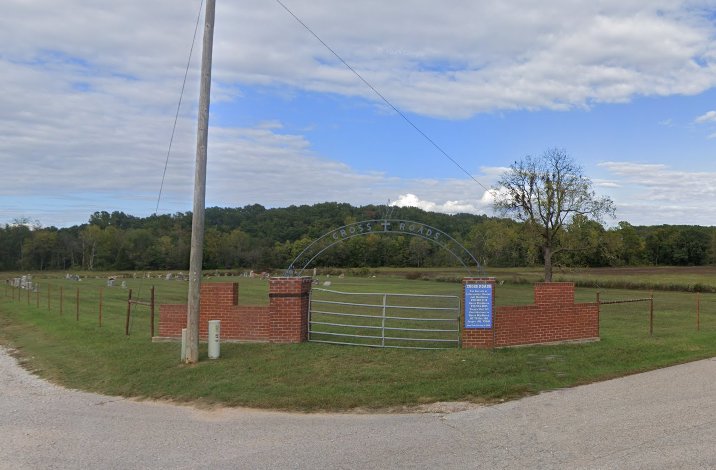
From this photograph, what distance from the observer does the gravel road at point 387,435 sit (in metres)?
6.09

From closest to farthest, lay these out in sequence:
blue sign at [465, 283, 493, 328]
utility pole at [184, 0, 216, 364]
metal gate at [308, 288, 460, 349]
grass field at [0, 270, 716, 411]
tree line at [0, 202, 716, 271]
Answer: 1. grass field at [0, 270, 716, 411]
2. utility pole at [184, 0, 216, 364]
3. blue sign at [465, 283, 493, 328]
4. metal gate at [308, 288, 460, 349]
5. tree line at [0, 202, 716, 271]

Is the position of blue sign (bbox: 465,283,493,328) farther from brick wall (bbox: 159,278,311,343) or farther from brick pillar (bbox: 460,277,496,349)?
brick wall (bbox: 159,278,311,343)

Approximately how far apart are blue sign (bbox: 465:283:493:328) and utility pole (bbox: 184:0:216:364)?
5.51 meters

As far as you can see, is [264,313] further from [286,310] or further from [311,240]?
[311,240]

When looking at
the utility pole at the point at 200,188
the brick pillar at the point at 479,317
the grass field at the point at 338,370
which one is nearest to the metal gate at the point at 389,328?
the brick pillar at the point at 479,317

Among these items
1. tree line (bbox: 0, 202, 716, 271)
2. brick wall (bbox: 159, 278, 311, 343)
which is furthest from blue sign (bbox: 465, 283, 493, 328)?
tree line (bbox: 0, 202, 716, 271)

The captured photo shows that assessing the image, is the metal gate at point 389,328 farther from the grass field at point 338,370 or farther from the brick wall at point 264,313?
the grass field at point 338,370

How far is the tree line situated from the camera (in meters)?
33.7

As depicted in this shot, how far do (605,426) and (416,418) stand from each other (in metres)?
2.33

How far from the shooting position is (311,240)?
23.3 m

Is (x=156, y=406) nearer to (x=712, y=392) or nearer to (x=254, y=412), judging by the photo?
(x=254, y=412)

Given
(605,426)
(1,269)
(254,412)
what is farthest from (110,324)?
(1,269)

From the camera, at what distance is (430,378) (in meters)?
10.1

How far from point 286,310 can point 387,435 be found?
236 inches
